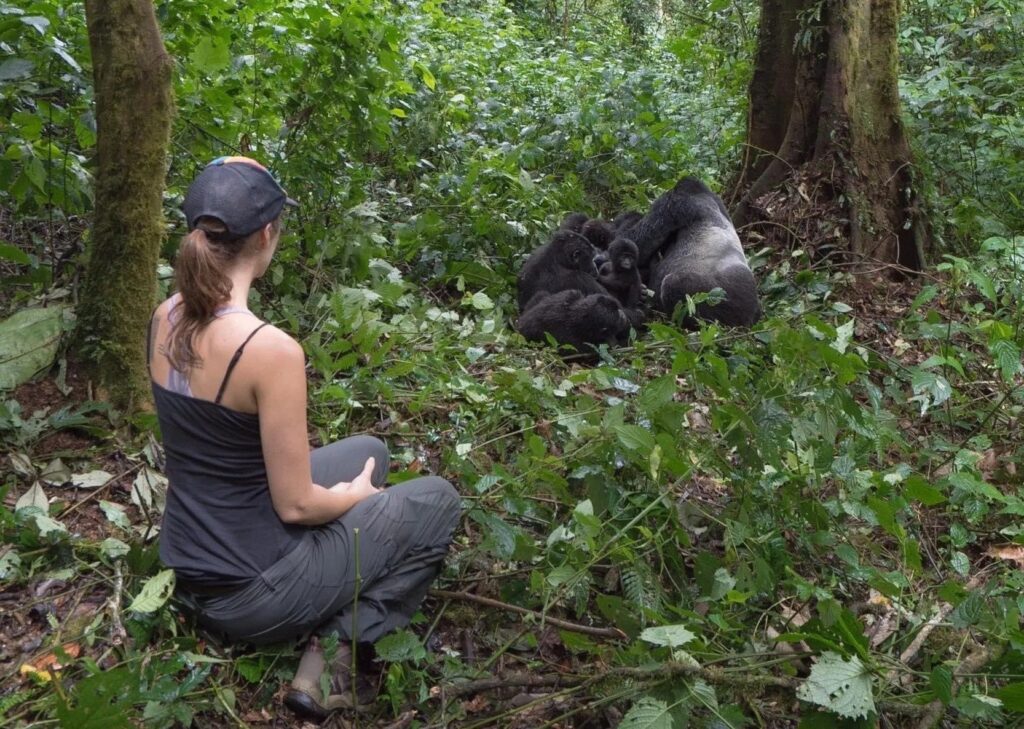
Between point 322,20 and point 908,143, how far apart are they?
13.6ft

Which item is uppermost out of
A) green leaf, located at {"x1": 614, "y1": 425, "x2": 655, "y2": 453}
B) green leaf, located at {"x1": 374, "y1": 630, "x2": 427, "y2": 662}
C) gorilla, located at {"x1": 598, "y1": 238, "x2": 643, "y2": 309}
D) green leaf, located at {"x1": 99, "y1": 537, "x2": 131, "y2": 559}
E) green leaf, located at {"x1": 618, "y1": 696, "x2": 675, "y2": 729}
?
green leaf, located at {"x1": 614, "y1": 425, "x2": 655, "y2": 453}

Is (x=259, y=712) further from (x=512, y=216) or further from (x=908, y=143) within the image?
(x=908, y=143)

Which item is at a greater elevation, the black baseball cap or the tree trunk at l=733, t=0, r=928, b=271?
the black baseball cap

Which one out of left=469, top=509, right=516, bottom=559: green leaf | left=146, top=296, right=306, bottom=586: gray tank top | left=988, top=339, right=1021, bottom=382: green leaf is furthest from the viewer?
left=988, top=339, right=1021, bottom=382: green leaf

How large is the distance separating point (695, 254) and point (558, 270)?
958 mm

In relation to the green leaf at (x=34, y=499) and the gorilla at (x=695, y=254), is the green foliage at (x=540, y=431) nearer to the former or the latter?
the green leaf at (x=34, y=499)

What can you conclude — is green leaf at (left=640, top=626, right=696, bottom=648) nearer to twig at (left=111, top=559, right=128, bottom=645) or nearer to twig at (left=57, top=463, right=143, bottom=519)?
twig at (left=111, top=559, right=128, bottom=645)

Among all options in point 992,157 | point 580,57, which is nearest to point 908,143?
point 992,157

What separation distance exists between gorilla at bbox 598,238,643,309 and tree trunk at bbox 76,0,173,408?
10.3 feet

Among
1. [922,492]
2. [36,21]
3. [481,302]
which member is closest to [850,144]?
[481,302]

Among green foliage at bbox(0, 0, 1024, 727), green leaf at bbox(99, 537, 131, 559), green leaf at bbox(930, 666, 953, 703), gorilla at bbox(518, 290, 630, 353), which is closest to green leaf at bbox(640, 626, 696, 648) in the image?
green foliage at bbox(0, 0, 1024, 727)

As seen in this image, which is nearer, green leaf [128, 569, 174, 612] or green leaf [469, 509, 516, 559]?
green leaf [128, 569, 174, 612]

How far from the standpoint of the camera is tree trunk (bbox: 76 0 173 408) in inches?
147

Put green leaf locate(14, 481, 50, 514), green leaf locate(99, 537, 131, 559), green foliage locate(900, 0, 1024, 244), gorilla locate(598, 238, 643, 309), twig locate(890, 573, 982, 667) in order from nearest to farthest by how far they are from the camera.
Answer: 1. twig locate(890, 573, 982, 667)
2. green leaf locate(99, 537, 131, 559)
3. green leaf locate(14, 481, 50, 514)
4. gorilla locate(598, 238, 643, 309)
5. green foliage locate(900, 0, 1024, 244)
